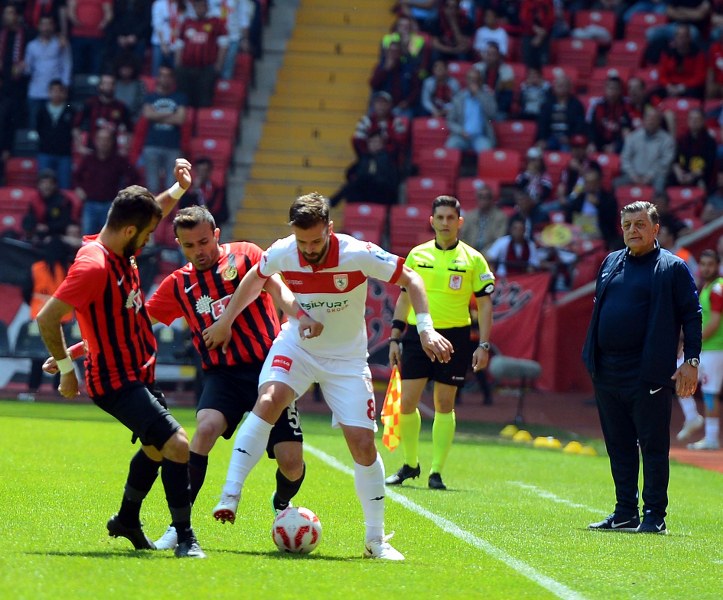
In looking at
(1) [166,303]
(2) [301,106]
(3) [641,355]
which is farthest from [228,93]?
(1) [166,303]

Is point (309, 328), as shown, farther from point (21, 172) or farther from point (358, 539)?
point (21, 172)

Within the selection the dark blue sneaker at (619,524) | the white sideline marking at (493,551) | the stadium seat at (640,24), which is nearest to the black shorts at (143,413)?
the white sideline marking at (493,551)

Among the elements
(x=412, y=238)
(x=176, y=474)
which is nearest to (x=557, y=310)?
(x=412, y=238)

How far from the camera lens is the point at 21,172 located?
75.8 feet

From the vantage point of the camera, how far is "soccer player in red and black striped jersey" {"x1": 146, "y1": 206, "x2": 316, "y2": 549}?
7.64 metres

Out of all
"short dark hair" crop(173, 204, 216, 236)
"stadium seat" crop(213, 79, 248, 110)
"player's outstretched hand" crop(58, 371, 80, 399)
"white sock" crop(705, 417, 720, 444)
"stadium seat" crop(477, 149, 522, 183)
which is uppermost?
"stadium seat" crop(213, 79, 248, 110)

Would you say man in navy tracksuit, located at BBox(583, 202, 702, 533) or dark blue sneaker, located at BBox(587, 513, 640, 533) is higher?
man in navy tracksuit, located at BBox(583, 202, 702, 533)

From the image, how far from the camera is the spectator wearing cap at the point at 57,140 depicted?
22359mm

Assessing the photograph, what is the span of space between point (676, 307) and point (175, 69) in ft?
52.2

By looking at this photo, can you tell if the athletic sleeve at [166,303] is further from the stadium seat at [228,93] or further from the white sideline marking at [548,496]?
the stadium seat at [228,93]

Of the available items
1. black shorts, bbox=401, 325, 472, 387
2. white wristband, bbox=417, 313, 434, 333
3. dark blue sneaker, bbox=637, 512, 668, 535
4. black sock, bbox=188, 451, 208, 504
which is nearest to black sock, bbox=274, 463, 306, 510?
black sock, bbox=188, 451, 208, 504

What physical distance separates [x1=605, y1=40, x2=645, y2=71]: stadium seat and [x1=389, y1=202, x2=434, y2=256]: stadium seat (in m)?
5.31

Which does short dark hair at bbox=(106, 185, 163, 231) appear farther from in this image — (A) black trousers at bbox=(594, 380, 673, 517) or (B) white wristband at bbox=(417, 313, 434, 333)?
(A) black trousers at bbox=(594, 380, 673, 517)

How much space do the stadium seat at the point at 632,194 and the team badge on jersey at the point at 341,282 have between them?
46.5 ft
